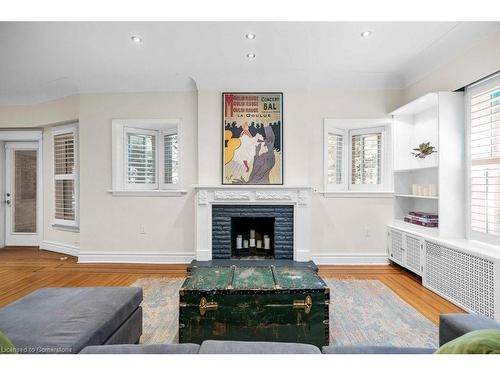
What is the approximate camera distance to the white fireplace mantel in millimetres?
3693

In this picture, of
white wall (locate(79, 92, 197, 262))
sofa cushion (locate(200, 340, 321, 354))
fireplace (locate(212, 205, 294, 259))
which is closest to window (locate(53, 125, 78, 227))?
white wall (locate(79, 92, 197, 262))

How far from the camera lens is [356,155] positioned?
164 inches

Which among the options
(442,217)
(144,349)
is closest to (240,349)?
(144,349)

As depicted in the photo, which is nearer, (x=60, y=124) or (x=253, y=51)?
(x=253, y=51)

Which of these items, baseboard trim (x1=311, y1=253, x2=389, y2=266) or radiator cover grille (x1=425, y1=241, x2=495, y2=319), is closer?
radiator cover grille (x1=425, y1=241, x2=495, y2=319)

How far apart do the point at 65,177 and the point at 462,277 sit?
5.58 meters

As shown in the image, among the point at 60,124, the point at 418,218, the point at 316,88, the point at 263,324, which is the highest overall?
the point at 316,88

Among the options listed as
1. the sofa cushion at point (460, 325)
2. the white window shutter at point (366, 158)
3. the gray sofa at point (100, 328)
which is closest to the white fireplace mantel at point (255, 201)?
the white window shutter at point (366, 158)

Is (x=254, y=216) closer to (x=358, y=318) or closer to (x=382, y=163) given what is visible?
(x=358, y=318)

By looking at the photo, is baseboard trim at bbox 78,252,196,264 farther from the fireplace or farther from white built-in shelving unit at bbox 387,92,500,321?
white built-in shelving unit at bbox 387,92,500,321

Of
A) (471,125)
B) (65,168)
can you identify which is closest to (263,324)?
(471,125)

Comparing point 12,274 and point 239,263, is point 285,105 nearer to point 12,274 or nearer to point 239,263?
point 239,263

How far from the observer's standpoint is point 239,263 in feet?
11.5

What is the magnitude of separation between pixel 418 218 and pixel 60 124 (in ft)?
18.7
